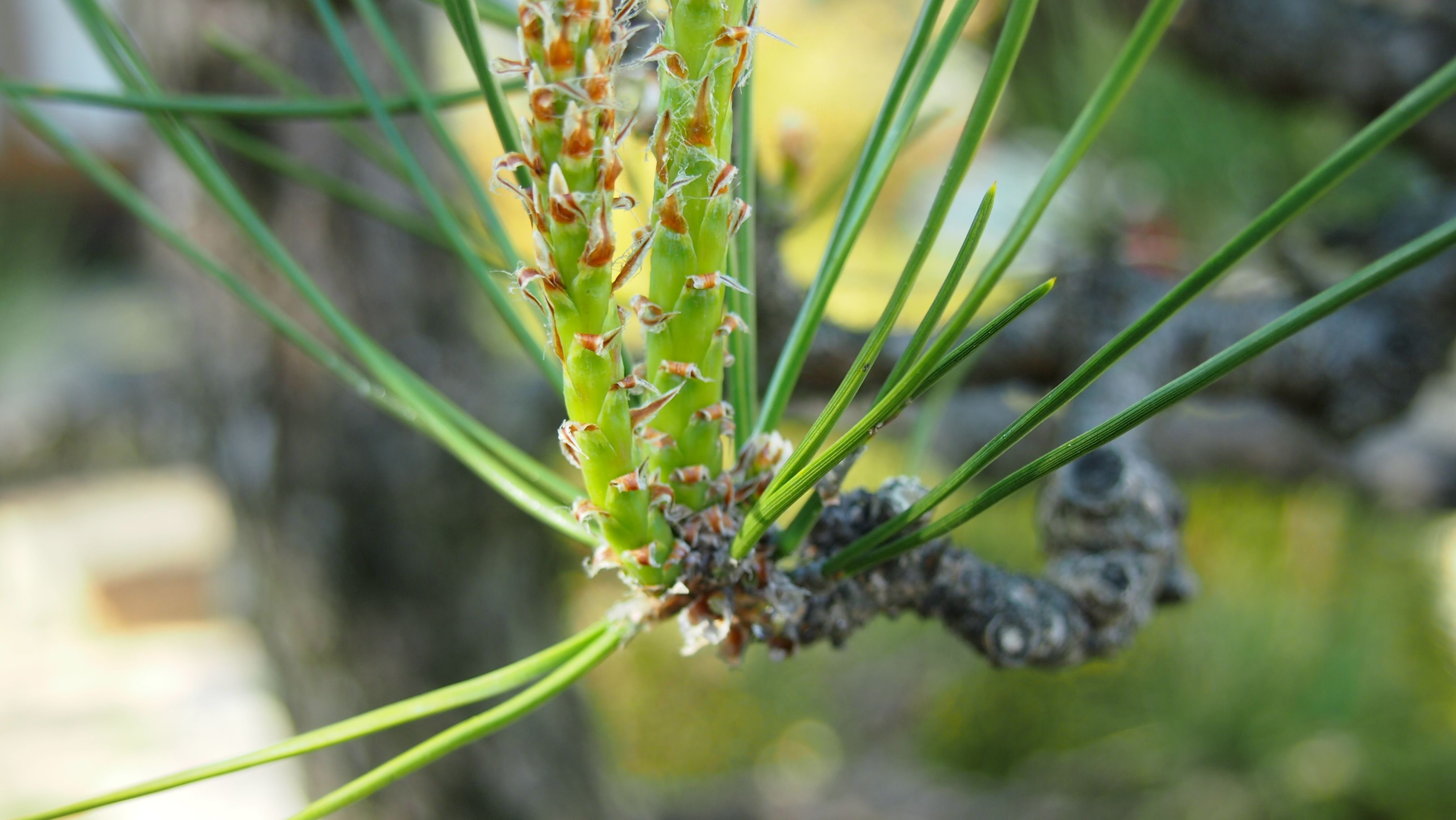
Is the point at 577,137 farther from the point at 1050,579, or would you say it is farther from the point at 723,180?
the point at 1050,579

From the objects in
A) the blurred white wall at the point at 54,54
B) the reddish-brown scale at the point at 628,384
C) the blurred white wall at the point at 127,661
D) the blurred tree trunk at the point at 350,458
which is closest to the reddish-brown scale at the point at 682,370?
the reddish-brown scale at the point at 628,384

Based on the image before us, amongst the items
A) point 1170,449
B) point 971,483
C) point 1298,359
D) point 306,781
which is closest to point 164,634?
point 306,781

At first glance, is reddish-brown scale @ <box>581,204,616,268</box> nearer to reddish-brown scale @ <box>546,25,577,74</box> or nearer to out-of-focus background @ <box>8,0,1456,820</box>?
reddish-brown scale @ <box>546,25,577,74</box>

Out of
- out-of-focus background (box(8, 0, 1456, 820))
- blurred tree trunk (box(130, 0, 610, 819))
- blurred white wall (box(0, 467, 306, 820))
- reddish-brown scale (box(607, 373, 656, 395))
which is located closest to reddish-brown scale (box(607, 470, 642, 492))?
reddish-brown scale (box(607, 373, 656, 395))

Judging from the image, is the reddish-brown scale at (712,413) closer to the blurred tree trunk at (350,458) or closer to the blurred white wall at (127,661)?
the blurred tree trunk at (350,458)

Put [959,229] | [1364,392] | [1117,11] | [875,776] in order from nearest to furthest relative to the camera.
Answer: [1364,392]
[1117,11]
[959,229]
[875,776]

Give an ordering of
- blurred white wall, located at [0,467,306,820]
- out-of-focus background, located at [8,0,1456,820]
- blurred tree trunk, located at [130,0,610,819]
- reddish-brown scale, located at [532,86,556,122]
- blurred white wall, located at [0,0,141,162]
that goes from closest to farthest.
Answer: reddish-brown scale, located at [532,86,556,122]
out-of-focus background, located at [8,0,1456,820]
blurred tree trunk, located at [130,0,610,819]
blurred white wall, located at [0,467,306,820]
blurred white wall, located at [0,0,141,162]

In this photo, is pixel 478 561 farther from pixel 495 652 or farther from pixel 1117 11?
pixel 1117 11
